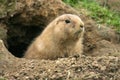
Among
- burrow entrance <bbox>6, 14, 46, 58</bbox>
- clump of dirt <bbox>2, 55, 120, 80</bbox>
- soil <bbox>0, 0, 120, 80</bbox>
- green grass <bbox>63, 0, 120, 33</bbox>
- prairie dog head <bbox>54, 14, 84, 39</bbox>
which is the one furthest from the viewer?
green grass <bbox>63, 0, 120, 33</bbox>

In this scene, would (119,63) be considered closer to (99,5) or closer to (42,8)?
(42,8)

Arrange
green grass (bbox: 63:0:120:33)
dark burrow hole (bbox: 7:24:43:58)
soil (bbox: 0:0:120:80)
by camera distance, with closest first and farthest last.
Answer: soil (bbox: 0:0:120:80), dark burrow hole (bbox: 7:24:43:58), green grass (bbox: 63:0:120:33)

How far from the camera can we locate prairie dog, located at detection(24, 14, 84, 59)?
284 inches

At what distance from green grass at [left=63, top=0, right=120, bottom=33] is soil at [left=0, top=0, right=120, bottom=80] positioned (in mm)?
173

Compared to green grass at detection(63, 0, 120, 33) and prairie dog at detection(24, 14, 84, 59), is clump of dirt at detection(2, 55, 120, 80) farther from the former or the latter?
green grass at detection(63, 0, 120, 33)

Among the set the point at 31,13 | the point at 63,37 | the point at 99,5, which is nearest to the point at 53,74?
the point at 63,37

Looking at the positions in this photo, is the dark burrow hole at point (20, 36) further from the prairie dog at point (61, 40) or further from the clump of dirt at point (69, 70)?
the clump of dirt at point (69, 70)

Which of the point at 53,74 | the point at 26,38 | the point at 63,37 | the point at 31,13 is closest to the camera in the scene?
the point at 53,74

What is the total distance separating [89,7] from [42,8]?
1.34m

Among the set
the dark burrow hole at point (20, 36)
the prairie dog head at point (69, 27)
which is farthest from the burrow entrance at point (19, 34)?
the prairie dog head at point (69, 27)

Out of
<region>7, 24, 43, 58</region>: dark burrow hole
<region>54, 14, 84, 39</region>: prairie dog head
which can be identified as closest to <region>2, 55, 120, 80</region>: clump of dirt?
<region>54, 14, 84, 39</region>: prairie dog head

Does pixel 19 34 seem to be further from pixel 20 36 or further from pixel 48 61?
pixel 48 61

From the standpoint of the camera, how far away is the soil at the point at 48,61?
5.07 m

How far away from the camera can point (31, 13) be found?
8.15m
